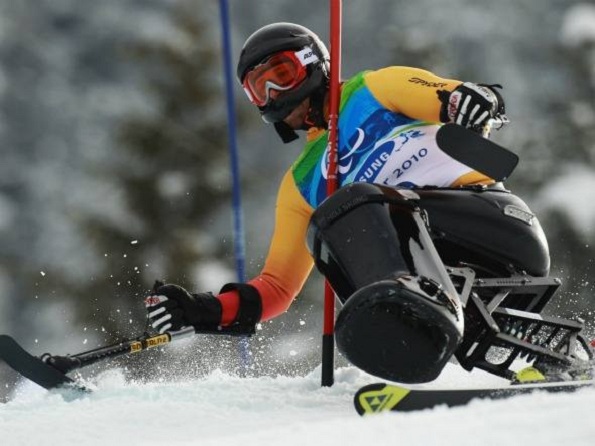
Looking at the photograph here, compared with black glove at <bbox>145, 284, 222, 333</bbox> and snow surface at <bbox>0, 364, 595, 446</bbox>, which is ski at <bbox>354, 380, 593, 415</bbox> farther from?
black glove at <bbox>145, 284, 222, 333</bbox>

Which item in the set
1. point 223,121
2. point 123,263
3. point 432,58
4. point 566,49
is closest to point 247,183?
point 223,121

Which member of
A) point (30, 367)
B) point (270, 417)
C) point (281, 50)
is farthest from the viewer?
point (281, 50)

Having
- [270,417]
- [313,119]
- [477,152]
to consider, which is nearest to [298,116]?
[313,119]

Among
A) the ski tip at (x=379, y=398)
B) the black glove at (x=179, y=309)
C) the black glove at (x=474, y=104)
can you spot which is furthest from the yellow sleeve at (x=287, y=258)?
the ski tip at (x=379, y=398)

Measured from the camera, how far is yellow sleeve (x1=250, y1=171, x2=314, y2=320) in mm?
4160

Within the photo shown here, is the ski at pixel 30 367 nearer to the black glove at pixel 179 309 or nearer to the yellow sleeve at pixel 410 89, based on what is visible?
the black glove at pixel 179 309

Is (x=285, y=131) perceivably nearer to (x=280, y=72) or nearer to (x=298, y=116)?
(x=298, y=116)

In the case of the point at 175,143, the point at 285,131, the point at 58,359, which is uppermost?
the point at 285,131

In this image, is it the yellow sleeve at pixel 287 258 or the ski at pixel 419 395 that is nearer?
the ski at pixel 419 395

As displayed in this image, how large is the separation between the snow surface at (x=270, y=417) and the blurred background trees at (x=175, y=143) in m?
9.35

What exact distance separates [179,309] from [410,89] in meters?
1.14

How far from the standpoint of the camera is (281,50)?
4.07 metres

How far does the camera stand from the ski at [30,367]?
358cm

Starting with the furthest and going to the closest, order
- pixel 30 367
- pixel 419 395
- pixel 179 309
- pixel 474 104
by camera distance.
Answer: pixel 179 309
pixel 30 367
pixel 474 104
pixel 419 395
